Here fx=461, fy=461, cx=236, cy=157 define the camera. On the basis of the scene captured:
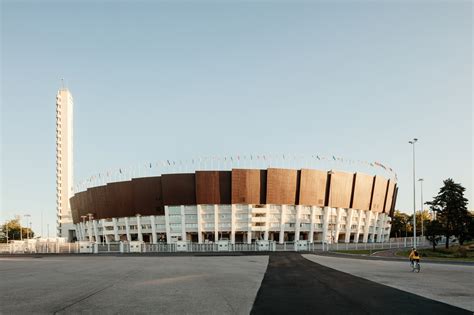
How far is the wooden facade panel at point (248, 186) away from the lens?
9794 cm

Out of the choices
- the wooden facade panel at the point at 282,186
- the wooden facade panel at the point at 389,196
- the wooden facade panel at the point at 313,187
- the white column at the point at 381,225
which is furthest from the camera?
the white column at the point at 381,225

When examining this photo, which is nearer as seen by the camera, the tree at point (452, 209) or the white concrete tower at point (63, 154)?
the tree at point (452, 209)

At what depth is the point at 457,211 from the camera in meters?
75.2

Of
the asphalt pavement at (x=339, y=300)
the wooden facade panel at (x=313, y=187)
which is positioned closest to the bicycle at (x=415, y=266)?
the asphalt pavement at (x=339, y=300)

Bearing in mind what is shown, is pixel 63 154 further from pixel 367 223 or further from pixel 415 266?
pixel 415 266

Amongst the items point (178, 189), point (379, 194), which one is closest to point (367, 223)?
point (379, 194)

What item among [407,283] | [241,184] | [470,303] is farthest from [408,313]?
[241,184]

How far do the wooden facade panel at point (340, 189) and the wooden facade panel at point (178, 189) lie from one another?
31.1 m

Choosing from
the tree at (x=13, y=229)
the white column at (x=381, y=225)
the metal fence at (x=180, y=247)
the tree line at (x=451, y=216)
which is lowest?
the tree at (x=13, y=229)

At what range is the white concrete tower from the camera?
182 metres

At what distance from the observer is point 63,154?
7274 inches

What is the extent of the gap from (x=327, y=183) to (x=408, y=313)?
93.3 meters

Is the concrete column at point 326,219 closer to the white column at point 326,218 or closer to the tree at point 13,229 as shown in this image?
the white column at point 326,218

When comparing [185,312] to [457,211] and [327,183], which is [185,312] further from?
[327,183]
